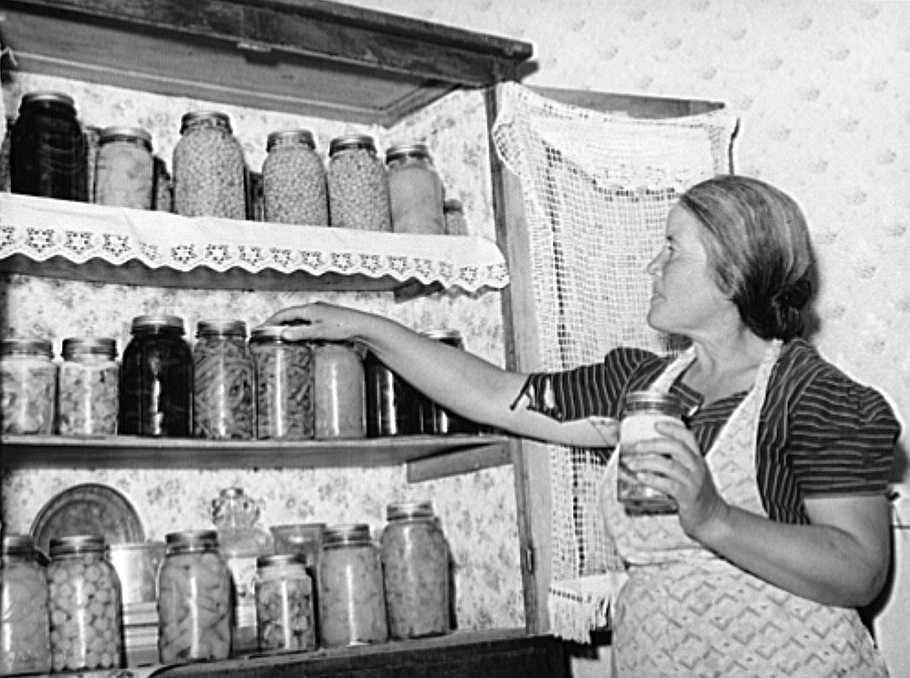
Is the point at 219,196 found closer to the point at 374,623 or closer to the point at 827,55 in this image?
the point at 374,623

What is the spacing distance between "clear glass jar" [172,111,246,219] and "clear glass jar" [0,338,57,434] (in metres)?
0.30

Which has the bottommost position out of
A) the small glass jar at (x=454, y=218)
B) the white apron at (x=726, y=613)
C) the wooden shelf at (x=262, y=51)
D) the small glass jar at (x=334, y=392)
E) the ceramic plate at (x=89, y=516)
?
the white apron at (x=726, y=613)

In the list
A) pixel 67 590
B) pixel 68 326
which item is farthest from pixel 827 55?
pixel 67 590

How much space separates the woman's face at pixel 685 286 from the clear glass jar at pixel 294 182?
56 centimetres

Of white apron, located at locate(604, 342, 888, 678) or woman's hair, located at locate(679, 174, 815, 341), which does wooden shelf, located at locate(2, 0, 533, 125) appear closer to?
woman's hair, located at locate(679, 174, 815, 341)

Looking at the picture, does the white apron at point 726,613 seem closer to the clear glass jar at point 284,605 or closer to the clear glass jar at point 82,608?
the clear glass jar at point 284,605

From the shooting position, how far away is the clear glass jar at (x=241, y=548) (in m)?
1.80

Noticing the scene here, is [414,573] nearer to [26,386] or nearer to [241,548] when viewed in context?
[241,548]

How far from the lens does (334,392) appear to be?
1848mm

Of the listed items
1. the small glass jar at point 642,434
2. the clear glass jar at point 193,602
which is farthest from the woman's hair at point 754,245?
the clear glass jar at point 193,602

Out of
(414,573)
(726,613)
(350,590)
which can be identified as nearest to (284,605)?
(350,590)

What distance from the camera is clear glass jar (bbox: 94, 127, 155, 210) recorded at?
69.6 inches

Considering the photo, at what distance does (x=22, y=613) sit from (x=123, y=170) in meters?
0.62

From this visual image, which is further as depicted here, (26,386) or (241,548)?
(241,548)
